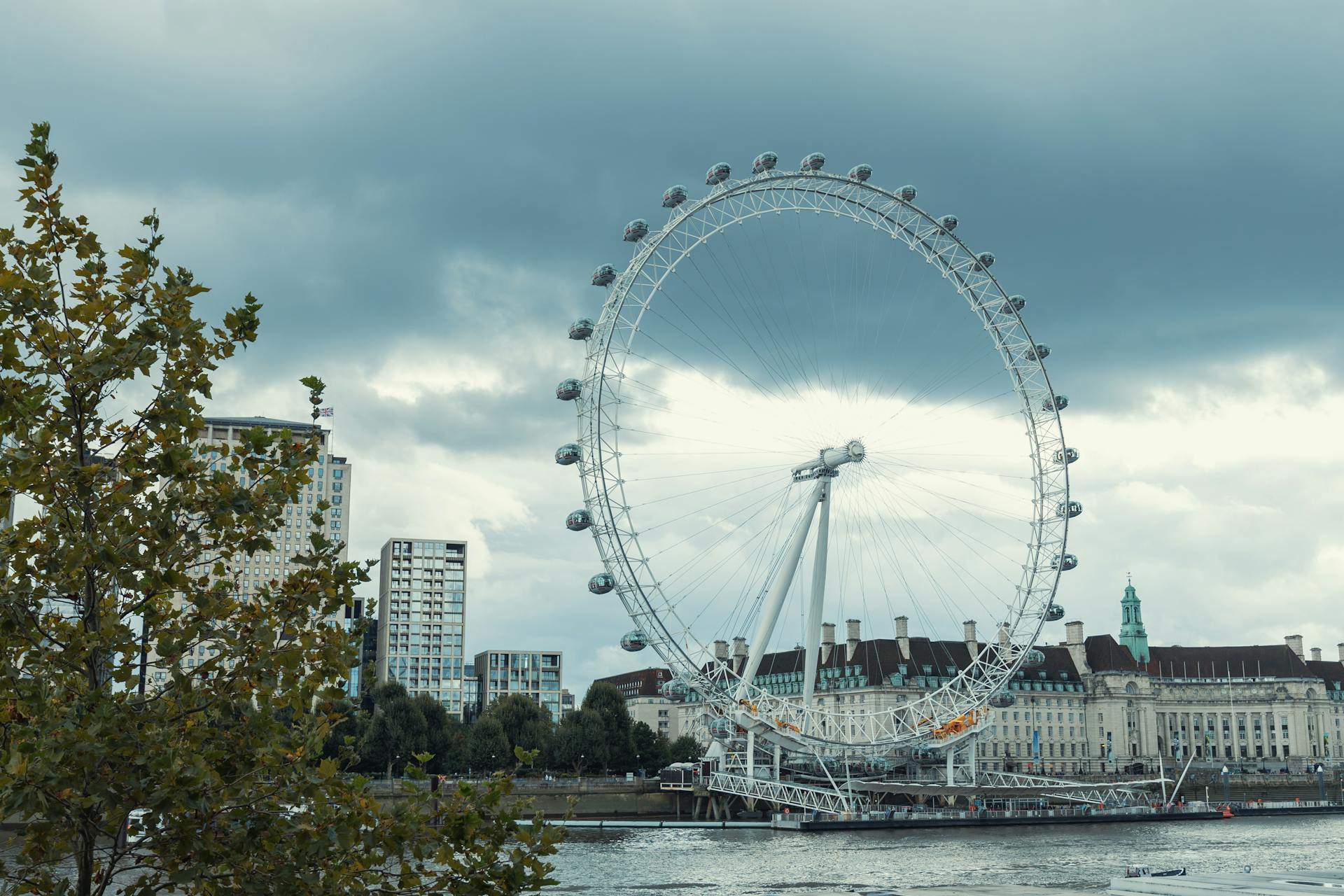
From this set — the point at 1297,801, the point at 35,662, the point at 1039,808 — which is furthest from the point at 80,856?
the point at 1297,801

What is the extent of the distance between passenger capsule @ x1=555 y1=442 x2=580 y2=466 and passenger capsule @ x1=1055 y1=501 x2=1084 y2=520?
43221mm

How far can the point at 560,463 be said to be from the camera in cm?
8544

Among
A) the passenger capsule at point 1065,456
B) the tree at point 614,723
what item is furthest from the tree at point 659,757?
the passenger capsule at point 1065,456

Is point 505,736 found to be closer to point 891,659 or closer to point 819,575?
point 819,575

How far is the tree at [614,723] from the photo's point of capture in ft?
439

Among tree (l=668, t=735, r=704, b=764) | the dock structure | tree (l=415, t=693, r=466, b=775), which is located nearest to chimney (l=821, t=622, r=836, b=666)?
tree (l=668, t=735, r=704, b=764)

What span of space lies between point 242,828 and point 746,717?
101 meters

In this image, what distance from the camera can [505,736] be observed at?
129250mm

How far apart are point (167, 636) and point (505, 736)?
12231 centimetres

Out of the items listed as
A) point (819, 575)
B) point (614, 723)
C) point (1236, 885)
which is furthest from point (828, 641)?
point (1236, 885)

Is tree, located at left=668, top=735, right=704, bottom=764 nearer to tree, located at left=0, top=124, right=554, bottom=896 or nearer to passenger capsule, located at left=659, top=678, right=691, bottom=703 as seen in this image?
passenger capsule, located at left=659, top=678, right=691, bottom=703

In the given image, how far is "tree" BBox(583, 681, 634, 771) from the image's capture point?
134 m

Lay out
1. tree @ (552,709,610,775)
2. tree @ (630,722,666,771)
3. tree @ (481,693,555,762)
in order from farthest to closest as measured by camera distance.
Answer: tree @ (630,722,666,771), tree @ (481,693,555,762), tree @ (552,709,610,775)

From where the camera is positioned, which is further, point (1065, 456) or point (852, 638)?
point (852, 638)
